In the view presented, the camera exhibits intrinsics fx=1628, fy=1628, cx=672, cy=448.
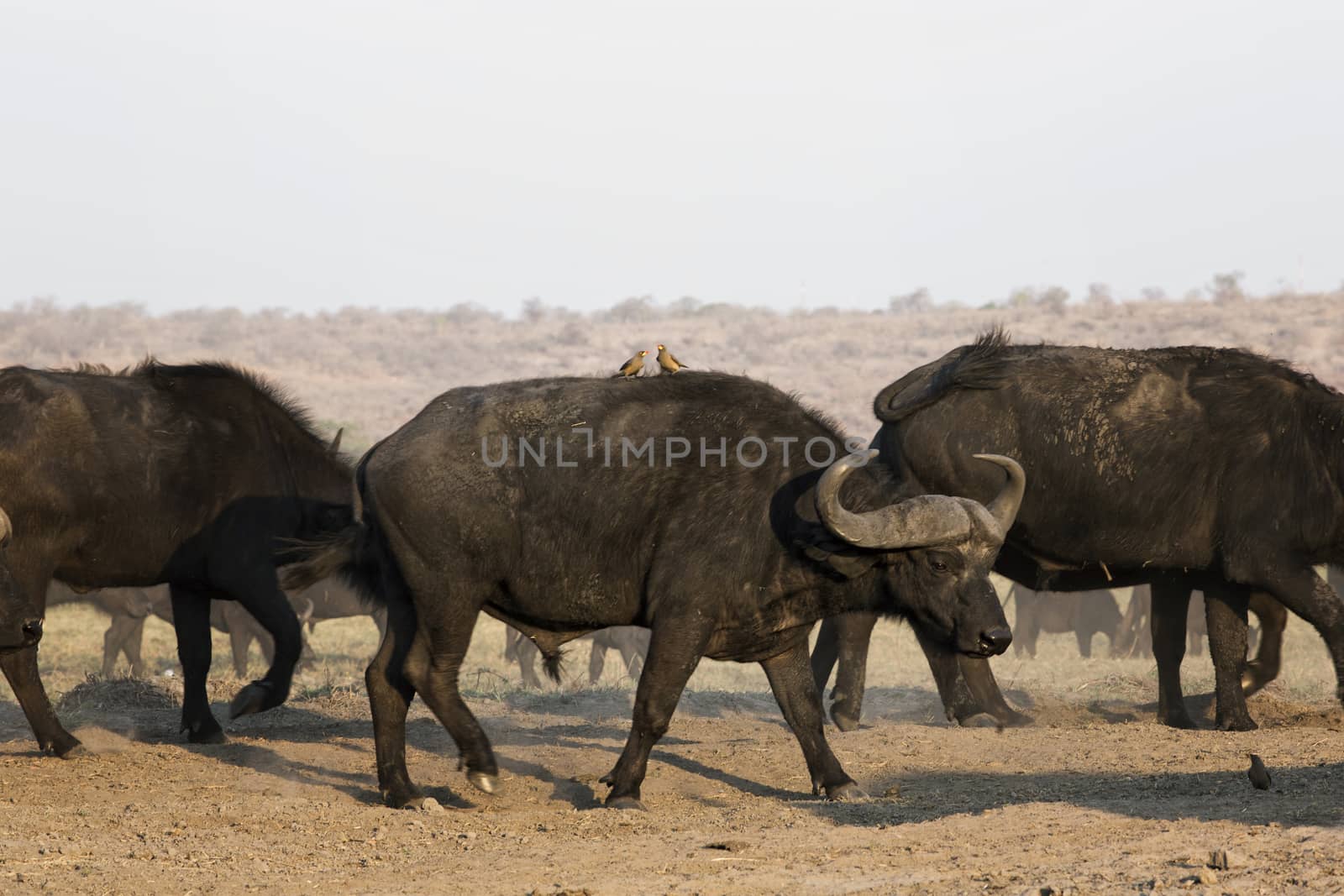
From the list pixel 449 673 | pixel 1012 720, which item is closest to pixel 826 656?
pixel 1012 720

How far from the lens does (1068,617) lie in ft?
67.0

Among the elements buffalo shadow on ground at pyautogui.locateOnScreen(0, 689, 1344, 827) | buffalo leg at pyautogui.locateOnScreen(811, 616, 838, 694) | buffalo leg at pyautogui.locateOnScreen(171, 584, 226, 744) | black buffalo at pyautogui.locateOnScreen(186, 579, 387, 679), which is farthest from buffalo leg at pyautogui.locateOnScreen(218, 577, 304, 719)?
black buffalo at pyautogui.locateOnScreen(186, 579, 387, 679)

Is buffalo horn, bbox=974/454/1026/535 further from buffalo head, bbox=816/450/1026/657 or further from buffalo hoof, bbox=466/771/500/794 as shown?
buffalo hoof, bbox=466/771/500/794

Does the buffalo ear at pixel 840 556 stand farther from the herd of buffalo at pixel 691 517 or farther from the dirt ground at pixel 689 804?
the dirt ground at pixel 689 804

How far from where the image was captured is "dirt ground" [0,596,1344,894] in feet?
19.4

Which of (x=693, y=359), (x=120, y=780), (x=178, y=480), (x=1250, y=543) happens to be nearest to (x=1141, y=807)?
(x=1250, y=543)

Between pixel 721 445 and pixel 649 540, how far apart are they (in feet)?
2.00

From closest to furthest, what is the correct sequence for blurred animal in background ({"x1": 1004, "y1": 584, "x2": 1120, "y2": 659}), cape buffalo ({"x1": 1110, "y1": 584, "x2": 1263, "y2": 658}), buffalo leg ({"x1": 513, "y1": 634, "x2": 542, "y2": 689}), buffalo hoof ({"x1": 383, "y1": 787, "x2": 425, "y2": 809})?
buffalo hoof ({"x1": 383, "y1": 787, "x2": 425, "y2": 809}) → buffalo leg ({"x1": 513, "y1": 634, "x2": 542, "y2": 689}) → cape buffalo ({"x1": 1110, "y1": 584, "x2": 1263, "y2": 658}) → blurred animal in background ({"x1": 1004, "y1": 584, "x2": 1120, "y2": 659})

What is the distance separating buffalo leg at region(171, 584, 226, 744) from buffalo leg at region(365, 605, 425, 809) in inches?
97.3

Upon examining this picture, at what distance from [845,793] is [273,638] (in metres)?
4.06

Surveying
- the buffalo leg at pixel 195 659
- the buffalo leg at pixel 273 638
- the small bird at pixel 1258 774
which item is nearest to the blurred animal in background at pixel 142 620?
the buffalo leg at pixel 195 659

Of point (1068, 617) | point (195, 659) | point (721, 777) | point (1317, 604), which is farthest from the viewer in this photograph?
point (1068, 617)

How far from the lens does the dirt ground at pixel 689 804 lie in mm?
5926

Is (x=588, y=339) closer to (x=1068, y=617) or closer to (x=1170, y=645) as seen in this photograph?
(x=1068, y=617)
